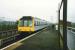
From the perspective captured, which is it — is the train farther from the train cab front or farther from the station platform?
the station platform

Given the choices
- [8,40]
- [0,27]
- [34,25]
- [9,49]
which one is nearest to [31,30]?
[34,25]

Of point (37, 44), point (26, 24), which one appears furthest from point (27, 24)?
point (37, 44)

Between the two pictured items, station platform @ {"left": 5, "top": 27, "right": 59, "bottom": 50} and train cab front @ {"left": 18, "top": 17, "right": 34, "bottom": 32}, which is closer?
station platform @ {"left": 5, "top": 27, "right": 59, "bottom": 50}

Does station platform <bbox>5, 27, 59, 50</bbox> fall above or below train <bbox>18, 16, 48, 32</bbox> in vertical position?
below

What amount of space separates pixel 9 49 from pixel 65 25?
5033 mm

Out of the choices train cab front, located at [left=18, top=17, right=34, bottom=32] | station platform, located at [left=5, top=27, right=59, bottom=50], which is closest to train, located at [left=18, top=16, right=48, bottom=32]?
train cab front, located at [left=18, top=17, right=34, bottom=32]

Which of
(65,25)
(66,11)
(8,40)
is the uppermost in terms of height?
(66,11)

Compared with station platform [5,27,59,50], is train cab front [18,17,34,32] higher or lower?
higher

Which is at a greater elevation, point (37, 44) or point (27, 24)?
point (27, 24)

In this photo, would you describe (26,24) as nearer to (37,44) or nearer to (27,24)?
(27,24)

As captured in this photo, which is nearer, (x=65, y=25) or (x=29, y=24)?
(x=65, y=25)

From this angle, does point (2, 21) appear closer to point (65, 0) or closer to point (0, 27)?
point (0, 27)

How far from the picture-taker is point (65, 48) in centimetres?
864

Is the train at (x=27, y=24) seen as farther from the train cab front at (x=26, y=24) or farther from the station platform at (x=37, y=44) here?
the station platform at (x=37, y=44)
